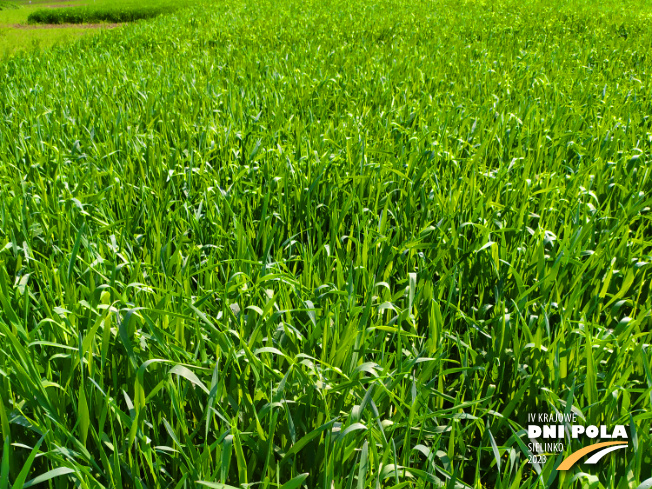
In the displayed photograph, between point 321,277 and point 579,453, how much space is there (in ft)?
3.27

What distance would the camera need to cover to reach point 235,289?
1.58 m

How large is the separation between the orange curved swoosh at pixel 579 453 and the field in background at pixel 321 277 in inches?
1.4

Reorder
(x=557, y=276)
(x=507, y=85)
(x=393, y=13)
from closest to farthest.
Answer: (x=557, y=276), (x=507, y=85), (x=393, y=13)

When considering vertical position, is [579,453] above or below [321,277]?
below

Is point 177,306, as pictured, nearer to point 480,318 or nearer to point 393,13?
point 480,318

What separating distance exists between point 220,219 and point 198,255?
0.67 ft

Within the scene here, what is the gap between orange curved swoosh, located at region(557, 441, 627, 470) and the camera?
1070mm

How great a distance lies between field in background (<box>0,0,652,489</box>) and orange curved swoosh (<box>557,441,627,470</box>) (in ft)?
0.11

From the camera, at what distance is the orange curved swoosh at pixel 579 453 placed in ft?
3.51

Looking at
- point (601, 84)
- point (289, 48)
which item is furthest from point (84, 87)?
point (601, 84)

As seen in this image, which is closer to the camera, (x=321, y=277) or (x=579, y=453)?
(x=579, y=453)

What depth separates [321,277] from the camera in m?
1.83

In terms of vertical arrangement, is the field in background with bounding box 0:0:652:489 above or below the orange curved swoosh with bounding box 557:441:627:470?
above

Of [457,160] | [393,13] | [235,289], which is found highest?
[393,13]
